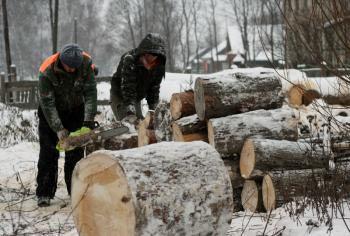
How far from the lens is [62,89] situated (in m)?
5.52

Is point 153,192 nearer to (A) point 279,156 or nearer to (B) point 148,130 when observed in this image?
(A) point 279,156

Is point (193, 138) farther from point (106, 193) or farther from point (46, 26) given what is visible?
point (46, 26)

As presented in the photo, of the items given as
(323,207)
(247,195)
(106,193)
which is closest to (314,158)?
(247,195)

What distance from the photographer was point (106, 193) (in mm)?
3156

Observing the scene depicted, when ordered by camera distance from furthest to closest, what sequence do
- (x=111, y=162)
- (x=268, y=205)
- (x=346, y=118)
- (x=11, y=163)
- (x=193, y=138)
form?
(x=346, y=118), (x=11, y=163), (x=193, y=138), (x=268, y=205), (x=111, y=162)

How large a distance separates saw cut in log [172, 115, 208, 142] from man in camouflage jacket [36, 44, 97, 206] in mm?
1002

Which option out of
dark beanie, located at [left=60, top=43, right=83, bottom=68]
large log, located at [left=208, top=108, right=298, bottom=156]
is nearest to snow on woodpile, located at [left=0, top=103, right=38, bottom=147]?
dark beanie, located at [left=60, top=43, right=83, bottom=68]

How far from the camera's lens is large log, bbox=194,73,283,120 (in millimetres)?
5344

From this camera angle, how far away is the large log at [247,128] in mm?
5211

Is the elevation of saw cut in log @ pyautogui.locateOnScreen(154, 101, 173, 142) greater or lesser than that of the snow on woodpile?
greater

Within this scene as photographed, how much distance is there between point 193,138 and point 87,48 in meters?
60.5

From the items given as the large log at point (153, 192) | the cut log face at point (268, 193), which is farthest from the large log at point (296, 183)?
the large log at point (153, 192)

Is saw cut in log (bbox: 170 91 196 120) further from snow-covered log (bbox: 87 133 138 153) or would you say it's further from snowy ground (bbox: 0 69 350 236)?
snow-covered log (bbox: 87 133 138 153)

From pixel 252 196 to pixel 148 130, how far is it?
72.8 inches
